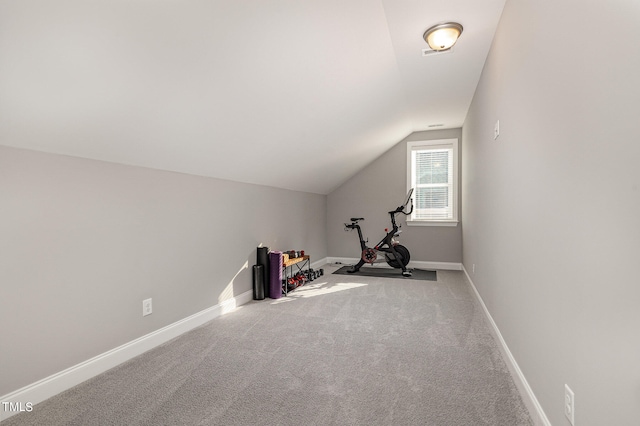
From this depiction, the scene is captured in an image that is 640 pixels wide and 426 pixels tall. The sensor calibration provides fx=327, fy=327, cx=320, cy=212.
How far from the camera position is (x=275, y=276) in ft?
12.7

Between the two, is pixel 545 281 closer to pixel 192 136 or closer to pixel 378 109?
pixel 192 136

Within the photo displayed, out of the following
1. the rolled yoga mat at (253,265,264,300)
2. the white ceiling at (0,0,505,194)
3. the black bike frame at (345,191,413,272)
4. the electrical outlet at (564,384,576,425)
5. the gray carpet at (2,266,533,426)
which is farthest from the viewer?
the black bike frame at (345,191,413,272)

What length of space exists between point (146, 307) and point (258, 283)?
1438 millimetres

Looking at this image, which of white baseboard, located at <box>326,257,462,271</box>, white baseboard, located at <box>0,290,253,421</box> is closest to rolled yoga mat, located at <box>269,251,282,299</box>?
white baseboard, located at <box>0,290,253,421</box>

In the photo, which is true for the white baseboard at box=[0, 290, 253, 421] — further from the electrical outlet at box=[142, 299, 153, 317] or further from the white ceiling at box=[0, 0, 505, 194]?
the white ceiling at box=[0, 0, 505, 194]

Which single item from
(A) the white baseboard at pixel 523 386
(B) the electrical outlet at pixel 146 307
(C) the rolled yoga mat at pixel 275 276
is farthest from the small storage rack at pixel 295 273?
(A) the white baseboard at pixel 523 386

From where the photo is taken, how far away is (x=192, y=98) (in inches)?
83.1

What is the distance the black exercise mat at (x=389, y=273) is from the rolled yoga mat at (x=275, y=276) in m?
1.72

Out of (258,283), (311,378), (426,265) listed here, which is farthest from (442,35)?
(426,265)

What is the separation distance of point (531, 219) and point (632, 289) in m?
0.92

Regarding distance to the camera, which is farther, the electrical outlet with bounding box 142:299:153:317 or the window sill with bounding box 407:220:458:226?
the window sill with bounding box 407:220:458:226

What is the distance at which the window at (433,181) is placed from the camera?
571 centimetres

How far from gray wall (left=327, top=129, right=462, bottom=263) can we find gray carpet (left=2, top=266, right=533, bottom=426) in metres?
2.60

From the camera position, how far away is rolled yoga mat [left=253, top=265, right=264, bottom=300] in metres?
3.77
